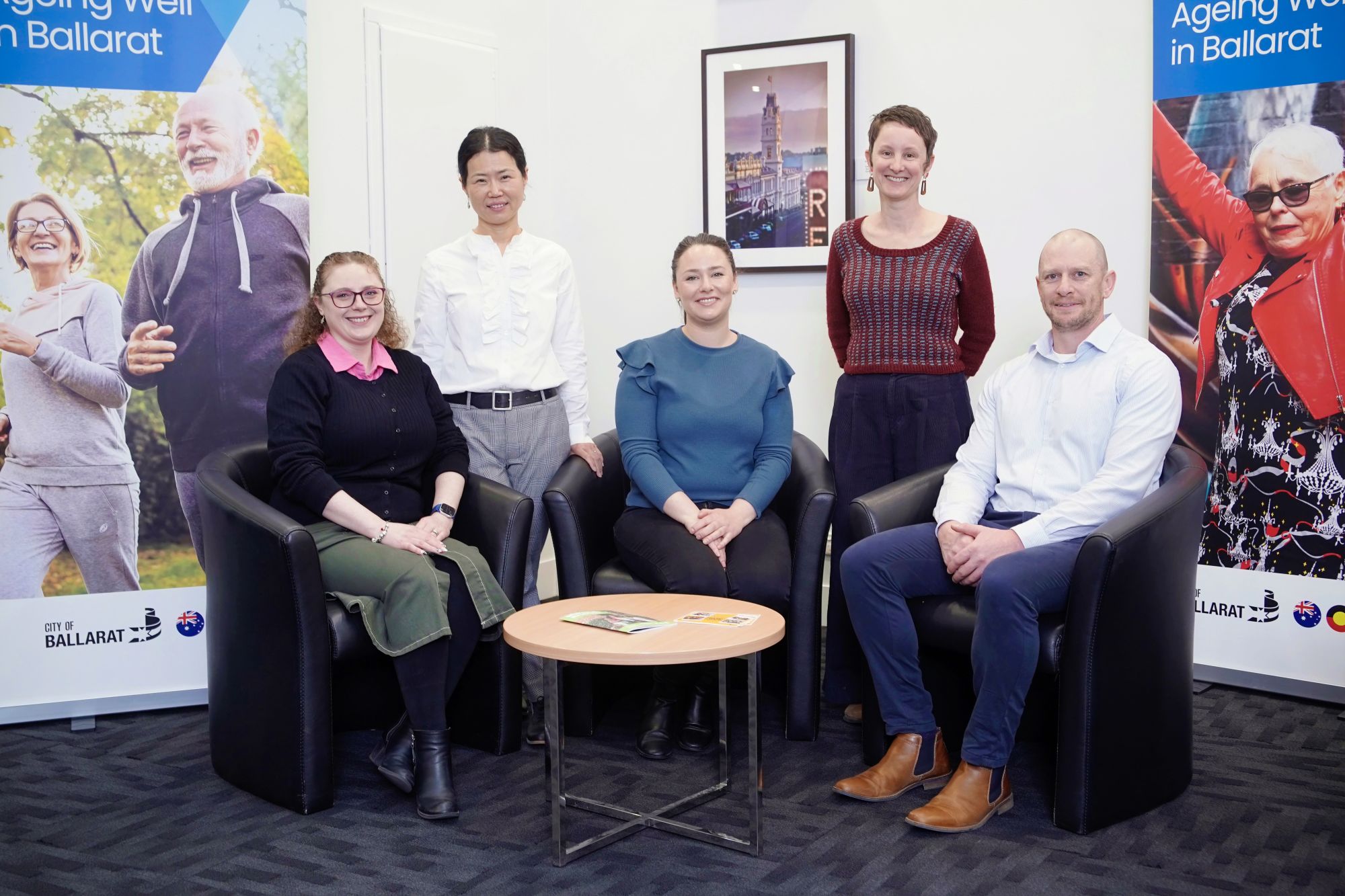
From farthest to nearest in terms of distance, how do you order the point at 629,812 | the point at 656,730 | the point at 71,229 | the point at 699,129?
the point at 699,129, the point at 71,229, the point at 656,730, the point at 629,812

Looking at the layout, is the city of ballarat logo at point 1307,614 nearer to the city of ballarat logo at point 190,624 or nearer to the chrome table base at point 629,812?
the chrome table base at point 629,812

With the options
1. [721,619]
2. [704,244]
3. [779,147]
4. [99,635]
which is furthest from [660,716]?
[779,147]

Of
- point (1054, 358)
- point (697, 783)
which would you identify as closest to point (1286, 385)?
point (1054, 358)

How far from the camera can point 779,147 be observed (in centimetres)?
459

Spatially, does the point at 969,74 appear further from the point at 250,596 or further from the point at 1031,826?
the point at 250,596

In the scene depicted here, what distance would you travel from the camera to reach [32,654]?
3463 mm

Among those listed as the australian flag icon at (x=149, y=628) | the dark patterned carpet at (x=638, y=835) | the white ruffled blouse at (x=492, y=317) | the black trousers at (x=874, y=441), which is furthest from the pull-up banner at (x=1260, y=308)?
the australian flag icon at (x=149, y=628)

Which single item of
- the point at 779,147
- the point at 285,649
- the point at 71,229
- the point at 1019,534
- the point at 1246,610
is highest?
the point at 779,147

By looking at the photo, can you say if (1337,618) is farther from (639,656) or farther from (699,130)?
(699,130)

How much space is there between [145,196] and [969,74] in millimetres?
2765

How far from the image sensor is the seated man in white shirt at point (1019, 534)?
2.67 metres

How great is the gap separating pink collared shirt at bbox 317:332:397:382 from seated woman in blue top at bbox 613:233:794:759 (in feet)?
2.16

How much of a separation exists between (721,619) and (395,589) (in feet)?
2.60

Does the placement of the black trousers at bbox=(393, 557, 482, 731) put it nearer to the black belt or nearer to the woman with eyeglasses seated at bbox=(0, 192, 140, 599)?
the black belt
